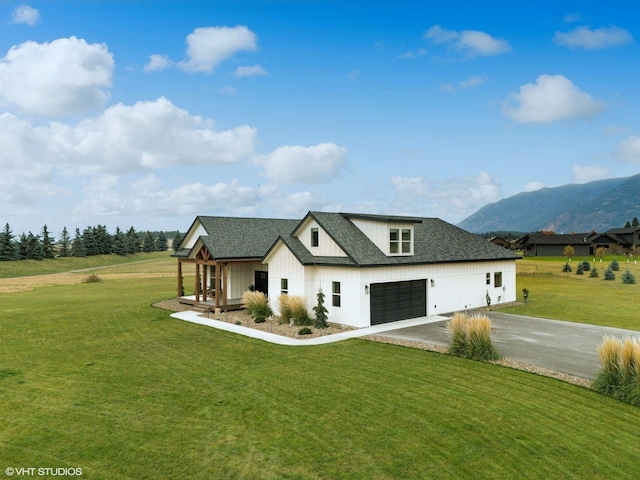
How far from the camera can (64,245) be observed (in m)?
92.4

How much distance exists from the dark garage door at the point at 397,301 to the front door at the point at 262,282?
8.67 meters

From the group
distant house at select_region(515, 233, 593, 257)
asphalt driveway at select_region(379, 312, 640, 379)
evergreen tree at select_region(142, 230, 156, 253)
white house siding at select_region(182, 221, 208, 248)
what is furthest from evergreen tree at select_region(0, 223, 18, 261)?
distant house at select_region(515, 233, 593, 257)

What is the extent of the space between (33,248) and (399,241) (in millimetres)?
81470

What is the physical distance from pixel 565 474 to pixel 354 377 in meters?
5.99

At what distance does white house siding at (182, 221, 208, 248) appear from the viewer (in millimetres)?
28464

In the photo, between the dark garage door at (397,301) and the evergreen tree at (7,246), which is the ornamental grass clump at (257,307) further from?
the evergreen tree at (7,246)

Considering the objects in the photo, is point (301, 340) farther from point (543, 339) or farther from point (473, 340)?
point (543, 339)

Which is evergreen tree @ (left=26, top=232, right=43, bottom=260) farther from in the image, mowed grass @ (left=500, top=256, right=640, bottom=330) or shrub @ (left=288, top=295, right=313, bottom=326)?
mowed grass @ (left=500, top=256, right=640, bottom=330)

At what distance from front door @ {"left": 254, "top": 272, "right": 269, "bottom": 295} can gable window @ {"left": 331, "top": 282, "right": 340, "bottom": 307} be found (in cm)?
693

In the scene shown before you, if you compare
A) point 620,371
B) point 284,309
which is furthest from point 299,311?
point 620,371

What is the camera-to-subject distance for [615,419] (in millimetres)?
9125

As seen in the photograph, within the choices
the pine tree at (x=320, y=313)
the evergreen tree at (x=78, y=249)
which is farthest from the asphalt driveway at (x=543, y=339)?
the evergreen tree at (x=78, y=249)

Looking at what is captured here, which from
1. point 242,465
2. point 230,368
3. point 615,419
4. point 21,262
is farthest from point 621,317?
point 21,262

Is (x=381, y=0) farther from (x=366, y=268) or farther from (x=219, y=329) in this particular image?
(x=219, y=329)
